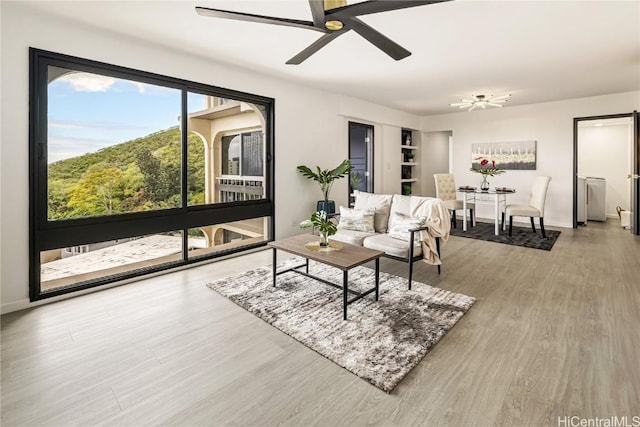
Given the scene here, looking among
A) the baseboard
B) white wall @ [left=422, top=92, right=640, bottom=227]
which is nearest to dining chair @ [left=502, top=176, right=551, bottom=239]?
white wall @ [left=422, top=92, right=640, bottom=227]

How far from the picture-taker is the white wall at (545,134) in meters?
6.29

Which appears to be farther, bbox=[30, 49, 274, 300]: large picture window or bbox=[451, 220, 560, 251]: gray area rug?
bbox=[451, 220, 560, 251]: gray area rug

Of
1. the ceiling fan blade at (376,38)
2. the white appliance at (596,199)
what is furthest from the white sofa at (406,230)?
the white appliance at (596,199)

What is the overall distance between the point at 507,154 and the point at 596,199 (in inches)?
87.2

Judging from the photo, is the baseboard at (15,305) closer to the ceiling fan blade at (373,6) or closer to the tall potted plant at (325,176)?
the ceiling fan blade at (373,6)

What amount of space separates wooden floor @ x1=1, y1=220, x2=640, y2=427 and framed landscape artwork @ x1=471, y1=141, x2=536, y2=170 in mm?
4355

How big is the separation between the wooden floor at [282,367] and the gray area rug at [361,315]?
0.09 meters

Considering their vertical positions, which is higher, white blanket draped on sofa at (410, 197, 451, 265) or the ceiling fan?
the ceiling fan

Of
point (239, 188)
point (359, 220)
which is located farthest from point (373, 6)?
point (239, 188)

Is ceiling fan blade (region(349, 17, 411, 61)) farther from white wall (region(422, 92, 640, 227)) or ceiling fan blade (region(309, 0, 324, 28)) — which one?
white wall (region(422, 92, 640, 227))

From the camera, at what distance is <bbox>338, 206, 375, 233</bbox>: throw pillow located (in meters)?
4.06

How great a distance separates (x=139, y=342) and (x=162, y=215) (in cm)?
181

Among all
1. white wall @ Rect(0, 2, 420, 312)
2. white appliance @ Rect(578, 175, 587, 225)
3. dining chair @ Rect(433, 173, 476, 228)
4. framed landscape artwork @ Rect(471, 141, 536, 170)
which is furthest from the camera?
framed landscape artwork @ Rect(471, 141, 536, 170)

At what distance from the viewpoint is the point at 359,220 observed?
13.4 ft
